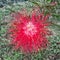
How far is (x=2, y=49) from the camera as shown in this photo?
4.27 m

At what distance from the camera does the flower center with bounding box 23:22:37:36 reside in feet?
5.95

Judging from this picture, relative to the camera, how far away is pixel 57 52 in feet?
13.7

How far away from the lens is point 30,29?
1.80 metres

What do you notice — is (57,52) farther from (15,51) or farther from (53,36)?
(15,51)

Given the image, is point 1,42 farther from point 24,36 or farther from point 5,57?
point 24,36

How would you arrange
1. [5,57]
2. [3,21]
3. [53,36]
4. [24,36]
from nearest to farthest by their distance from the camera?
[24,36] → [5,57] → [53,36] → [3,21]

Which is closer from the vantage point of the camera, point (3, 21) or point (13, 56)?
point (13, 56)

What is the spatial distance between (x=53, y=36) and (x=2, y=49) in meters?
0.80

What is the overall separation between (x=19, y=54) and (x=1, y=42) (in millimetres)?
433

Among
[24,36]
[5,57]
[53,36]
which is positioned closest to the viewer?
[24,36]

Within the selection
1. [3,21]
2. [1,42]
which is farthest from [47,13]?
[3,21]

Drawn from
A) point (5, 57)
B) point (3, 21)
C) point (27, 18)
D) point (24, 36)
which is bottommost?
point (5, 57)

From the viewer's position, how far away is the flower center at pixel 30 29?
1.81 meters

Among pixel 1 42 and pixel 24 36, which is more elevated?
pixel 24 36
